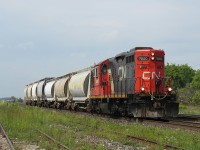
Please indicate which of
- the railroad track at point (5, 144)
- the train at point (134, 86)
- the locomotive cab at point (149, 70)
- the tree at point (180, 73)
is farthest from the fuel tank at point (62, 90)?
the tree at point (180, 73)

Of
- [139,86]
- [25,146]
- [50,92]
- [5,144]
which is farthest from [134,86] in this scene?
[50,92]

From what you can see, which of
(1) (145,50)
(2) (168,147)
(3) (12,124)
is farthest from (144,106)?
(2) (168,147)

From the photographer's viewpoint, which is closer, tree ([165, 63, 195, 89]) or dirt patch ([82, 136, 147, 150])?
dirt patch ([82, 136, 147, 150])

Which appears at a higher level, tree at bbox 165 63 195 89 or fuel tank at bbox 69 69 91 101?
tree at bbox 165 63 195 89

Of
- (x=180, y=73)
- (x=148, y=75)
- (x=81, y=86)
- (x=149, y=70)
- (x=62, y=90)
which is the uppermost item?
(x=180, y=73)

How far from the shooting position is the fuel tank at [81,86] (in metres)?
Answer: 28.2

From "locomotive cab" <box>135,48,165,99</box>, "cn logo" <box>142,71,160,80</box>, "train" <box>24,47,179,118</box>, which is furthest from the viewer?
"cn logo" <box>142,71,160,80</box>

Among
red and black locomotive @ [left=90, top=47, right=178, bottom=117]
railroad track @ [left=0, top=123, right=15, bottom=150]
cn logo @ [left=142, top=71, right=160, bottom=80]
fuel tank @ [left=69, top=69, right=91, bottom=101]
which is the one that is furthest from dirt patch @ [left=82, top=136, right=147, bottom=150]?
fuel tank @ [left=69, top=69, right=91, bottom=101]

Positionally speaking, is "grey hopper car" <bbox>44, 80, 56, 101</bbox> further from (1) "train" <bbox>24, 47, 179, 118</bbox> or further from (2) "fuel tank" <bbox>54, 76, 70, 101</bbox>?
(1) "train" <bbox>24, 47, 179, 118</bbox>

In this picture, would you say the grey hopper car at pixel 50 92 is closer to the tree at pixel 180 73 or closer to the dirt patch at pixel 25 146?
→ the dirt patch at pixel 25 146

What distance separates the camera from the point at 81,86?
28.8m

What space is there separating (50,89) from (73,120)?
67.9ft

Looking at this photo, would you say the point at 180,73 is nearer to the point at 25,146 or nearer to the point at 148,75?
the point at 148,75

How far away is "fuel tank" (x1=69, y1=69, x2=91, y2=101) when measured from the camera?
92.5ft
